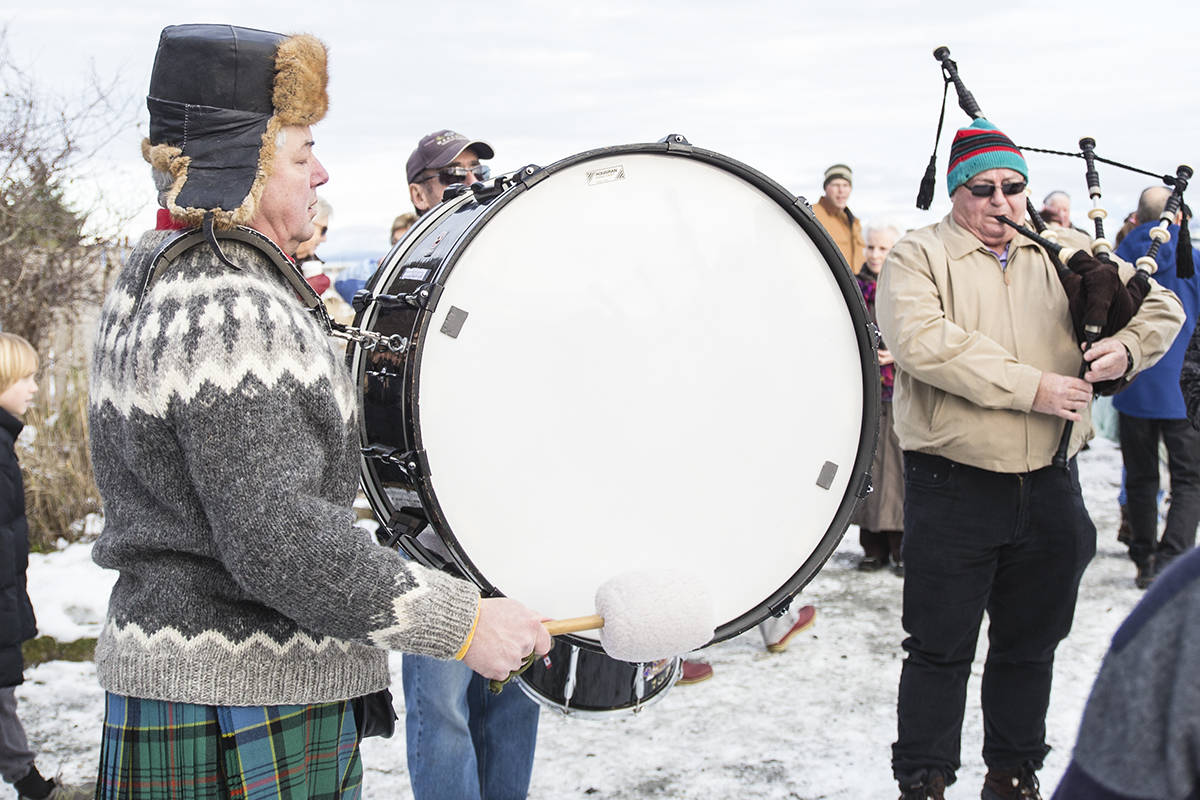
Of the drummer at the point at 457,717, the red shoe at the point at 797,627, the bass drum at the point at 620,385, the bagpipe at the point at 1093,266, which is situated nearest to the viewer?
the bass drum at the point at 620,385

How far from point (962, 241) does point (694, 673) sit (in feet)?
6.31

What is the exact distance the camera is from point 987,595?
3100 mm

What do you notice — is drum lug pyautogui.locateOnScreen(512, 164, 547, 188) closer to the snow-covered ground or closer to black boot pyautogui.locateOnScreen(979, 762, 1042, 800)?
the snow-covered ground

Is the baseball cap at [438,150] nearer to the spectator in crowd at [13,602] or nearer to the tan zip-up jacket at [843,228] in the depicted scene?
the spectator in crowd at [13,602]

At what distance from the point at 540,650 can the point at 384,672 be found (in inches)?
11.5

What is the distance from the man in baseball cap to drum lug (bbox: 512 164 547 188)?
116 centimetres

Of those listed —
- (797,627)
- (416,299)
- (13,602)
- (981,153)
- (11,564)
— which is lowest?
(797,627)

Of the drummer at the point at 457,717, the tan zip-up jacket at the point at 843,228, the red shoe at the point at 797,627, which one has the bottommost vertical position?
the red shoe at the point at 797,627

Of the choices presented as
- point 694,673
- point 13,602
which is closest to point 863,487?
point 694,673

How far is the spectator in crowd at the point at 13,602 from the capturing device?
3.08 m

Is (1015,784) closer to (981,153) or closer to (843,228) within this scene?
(981,153)

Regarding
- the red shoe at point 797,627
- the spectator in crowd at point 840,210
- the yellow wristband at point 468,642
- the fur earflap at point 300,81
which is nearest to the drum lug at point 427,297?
the fur earflap at point 300,81

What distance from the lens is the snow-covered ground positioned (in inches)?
131

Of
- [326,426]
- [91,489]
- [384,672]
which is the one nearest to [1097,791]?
[326,426]
